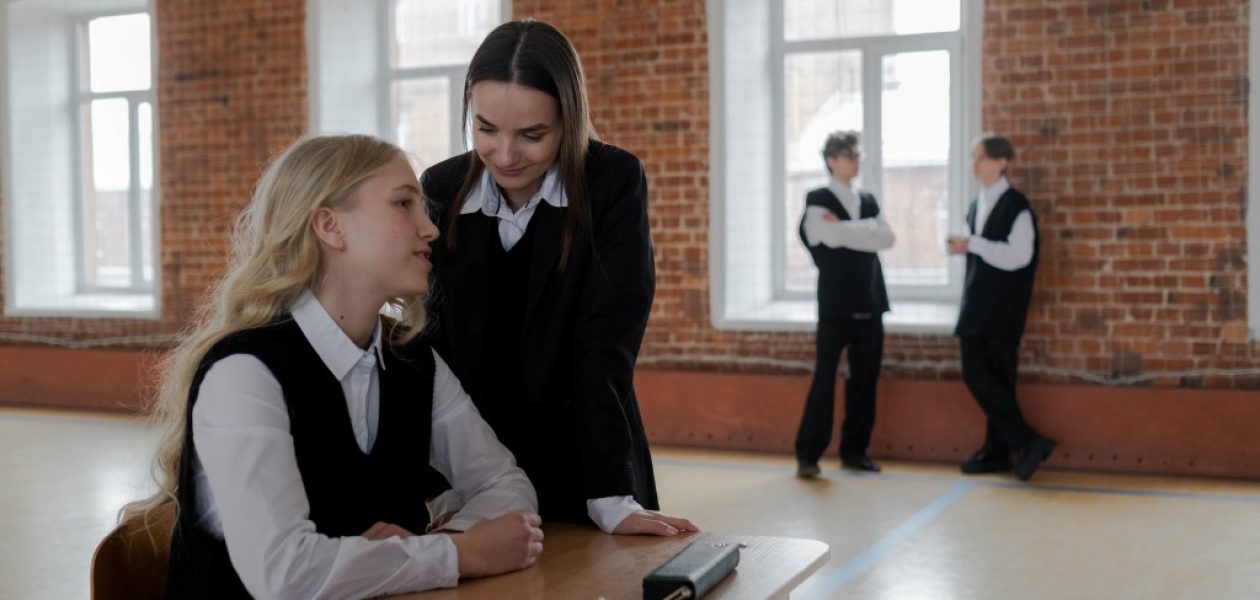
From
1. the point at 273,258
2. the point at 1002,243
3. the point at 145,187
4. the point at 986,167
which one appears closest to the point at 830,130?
the point at 986,167

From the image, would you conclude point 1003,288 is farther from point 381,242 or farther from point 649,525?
point 381,242

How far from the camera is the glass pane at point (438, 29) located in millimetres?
8492

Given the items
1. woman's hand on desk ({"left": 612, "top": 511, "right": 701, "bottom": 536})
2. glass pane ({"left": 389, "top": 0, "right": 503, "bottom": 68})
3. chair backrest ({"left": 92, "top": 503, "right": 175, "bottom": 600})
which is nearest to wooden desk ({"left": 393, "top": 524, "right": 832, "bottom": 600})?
woman's hand on desk ({"left": 612, "top": 511, "right": 701, "bottom": 536})

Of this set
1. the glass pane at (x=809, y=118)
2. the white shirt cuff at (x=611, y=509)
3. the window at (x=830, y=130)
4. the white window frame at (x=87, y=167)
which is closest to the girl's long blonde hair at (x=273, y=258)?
the white shirt cuff at (x=611, y=509)

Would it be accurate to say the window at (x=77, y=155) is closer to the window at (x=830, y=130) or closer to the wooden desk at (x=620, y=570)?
the window at (x=830, y=130)

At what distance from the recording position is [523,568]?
6.22ft

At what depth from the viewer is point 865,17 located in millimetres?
7258

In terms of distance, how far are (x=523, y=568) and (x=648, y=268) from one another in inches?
27.1

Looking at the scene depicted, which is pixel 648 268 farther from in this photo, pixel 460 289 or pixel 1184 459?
pixel 1184 459

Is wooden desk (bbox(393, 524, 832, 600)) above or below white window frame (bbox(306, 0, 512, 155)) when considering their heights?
below

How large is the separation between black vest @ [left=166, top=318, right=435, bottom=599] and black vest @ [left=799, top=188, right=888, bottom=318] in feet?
14.8

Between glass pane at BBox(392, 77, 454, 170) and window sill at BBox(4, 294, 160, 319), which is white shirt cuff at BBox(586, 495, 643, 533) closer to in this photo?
glass pane at BBox(392, 77, 454, 170)

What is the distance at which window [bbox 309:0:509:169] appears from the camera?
8.49m

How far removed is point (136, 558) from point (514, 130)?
88cm
